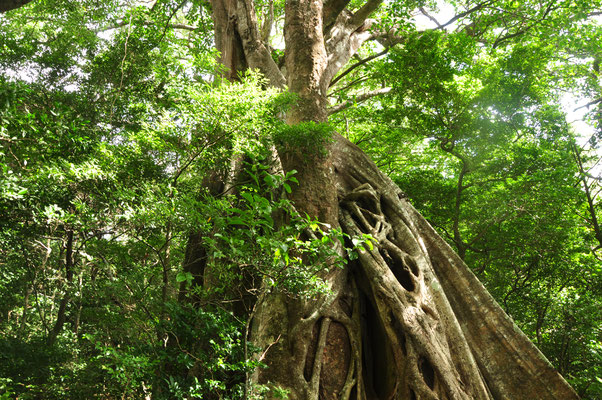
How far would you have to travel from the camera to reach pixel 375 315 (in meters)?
3.96

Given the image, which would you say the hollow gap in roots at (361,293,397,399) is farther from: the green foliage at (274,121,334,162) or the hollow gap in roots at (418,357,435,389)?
the green foliage at (274,121,334,162)

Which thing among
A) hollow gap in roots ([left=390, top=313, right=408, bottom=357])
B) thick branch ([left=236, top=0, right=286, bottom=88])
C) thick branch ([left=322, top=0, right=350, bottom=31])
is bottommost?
hollow gap in roots ([left=390, top=313, right=408, bottom=357])

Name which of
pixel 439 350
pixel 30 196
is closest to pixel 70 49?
pixel 30 196

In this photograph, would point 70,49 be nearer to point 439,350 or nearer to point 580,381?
point 439,350

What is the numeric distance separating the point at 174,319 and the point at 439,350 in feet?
7.54

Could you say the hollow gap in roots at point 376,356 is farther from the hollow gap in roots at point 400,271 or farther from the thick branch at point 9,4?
the thick branch at point 9,4

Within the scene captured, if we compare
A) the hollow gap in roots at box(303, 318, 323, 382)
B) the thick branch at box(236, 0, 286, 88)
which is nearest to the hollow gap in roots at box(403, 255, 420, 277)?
the hollow gap in roots at box(303, 318, 323, 382)

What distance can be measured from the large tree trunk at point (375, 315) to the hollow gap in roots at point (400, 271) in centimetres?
1

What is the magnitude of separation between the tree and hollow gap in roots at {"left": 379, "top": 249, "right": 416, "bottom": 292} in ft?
0.05

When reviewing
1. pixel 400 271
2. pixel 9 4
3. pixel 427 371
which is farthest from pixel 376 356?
pixel 9 4

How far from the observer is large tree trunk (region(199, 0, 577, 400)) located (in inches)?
129

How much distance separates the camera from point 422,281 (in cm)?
400

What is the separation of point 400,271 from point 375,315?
1.98ft

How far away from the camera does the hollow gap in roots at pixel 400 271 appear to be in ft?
Result: 13.5
